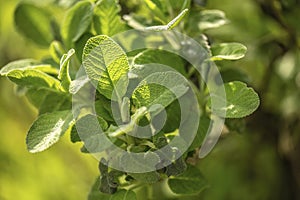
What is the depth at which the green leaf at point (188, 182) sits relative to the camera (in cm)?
51

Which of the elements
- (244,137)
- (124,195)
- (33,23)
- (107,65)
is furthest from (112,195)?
(244,137)

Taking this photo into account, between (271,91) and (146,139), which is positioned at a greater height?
(146,139)

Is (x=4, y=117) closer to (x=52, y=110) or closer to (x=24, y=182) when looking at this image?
(x=24, y=182)

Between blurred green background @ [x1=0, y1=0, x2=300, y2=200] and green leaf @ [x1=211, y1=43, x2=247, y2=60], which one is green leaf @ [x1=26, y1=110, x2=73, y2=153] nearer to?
green leaf @ [x1=211, y1=43, x2=247, y2=60]

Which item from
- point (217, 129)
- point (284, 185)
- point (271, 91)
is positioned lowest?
point (284, 185)

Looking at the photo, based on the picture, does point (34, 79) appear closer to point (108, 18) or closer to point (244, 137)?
point (108, 18)

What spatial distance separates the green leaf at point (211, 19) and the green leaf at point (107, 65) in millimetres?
137

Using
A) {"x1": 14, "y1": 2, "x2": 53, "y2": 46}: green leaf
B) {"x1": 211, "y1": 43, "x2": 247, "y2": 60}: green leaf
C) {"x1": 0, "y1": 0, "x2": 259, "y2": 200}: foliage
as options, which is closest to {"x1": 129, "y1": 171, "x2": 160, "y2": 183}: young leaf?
{"x1": 0, "y1": 0, "x2": 259, "y2": 200}: foliage

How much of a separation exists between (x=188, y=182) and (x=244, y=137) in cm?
35

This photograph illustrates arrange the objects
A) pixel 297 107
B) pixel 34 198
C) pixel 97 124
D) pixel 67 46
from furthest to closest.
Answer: pixel 34 198
pixel 297 107
pixel 67 46
pixel 97 124

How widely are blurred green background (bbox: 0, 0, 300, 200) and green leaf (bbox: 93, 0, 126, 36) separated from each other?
0.22 meters

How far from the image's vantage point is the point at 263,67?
2.68 feet

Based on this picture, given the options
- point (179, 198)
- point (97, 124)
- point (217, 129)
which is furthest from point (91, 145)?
point (179, 198)

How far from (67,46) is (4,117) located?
44cm
